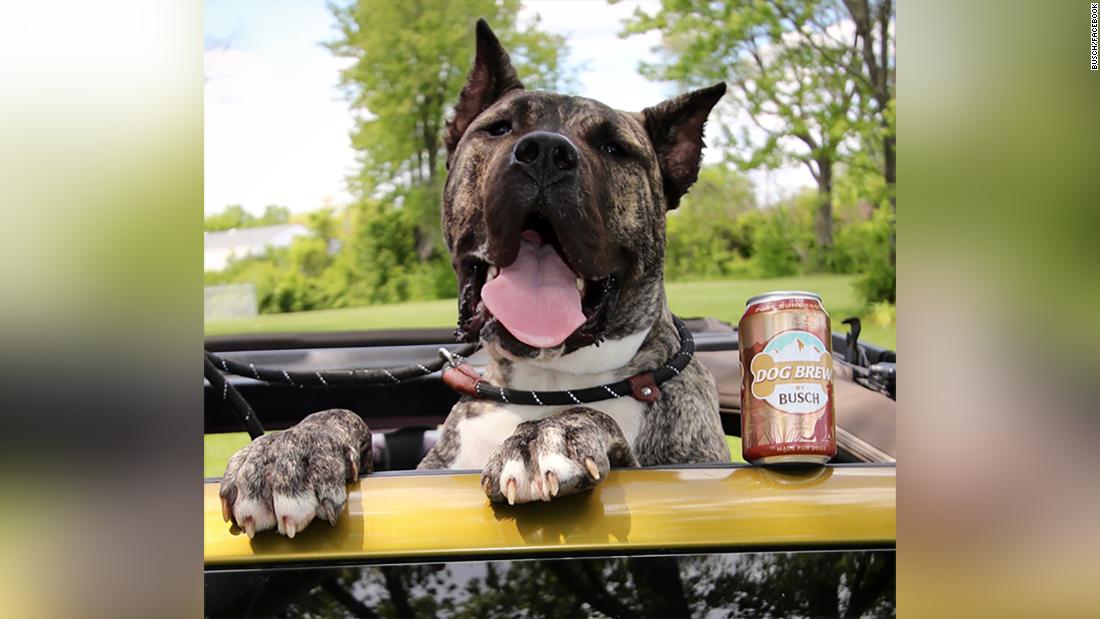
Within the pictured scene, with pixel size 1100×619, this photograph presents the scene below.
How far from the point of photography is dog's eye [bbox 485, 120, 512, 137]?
267 cm

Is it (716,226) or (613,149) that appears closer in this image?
(613,149)

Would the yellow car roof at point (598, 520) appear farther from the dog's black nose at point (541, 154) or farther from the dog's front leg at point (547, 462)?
the dog's black nose at point (541, 154)

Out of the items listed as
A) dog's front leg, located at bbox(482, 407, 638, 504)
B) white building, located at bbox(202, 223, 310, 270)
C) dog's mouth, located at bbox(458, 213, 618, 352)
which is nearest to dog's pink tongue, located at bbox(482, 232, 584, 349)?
dog's mouth, located at bbox(458, 213, 618, 352)

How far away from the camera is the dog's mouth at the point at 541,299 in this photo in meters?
2.36

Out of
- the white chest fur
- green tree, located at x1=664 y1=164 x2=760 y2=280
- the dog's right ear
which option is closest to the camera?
Answer: the white chest fur

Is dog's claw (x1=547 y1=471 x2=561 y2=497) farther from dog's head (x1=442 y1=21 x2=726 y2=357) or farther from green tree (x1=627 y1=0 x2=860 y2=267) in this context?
green tree (x1=627 y1=0 x2=860 y2=267)

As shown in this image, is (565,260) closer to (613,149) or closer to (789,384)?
(613,149)

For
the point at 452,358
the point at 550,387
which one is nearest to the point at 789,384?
the point at 550,387

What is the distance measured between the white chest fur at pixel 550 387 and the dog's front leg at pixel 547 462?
0.41 meters

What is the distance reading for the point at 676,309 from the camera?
11.4m

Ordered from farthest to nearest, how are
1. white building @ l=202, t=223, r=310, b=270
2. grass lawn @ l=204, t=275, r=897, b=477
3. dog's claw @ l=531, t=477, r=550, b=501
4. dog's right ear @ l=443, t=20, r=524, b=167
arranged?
white building @ l=202, t=223, r=310, b=270, grass lawn @ l=204, t=275, r=897, b=477, dog's right ear @ l=443, t=20, r=524, b=167, dog's claw @ l=531, t=477, r=550, b=501

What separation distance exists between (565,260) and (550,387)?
35cm

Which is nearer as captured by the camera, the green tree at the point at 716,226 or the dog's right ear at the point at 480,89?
the dog's right ear at the point at 480,89

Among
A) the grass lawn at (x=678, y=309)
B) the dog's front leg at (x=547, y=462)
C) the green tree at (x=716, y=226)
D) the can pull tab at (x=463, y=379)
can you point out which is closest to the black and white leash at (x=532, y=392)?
the can pull tab at (x=463, y=379)
